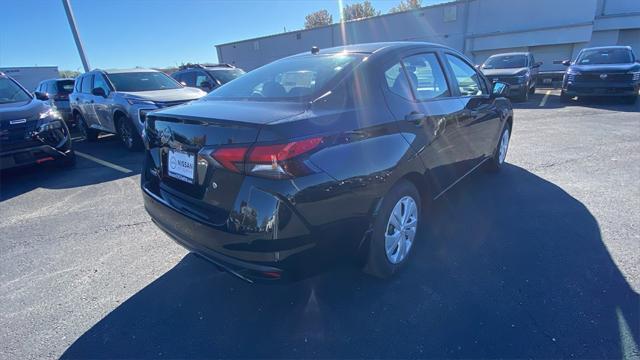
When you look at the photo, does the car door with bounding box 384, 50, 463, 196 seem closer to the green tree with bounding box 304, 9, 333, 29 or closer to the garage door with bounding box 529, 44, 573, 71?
the garage door with bounding box 529, 44, 573, 71

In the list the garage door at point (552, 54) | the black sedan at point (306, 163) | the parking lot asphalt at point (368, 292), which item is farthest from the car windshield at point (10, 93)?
the garage door at point (552, 54)

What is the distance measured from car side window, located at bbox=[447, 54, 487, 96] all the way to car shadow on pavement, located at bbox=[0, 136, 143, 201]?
5076mm

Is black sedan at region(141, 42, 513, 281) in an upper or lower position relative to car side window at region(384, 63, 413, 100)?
lower

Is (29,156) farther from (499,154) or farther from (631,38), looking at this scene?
(631,38)

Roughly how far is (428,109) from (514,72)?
37.5 feet

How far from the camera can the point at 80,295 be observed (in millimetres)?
2559

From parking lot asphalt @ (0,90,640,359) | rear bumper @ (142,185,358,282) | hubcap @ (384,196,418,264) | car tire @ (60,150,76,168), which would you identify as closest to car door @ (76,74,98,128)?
car tire @ (60,150,76,168)

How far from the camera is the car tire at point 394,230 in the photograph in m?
2.27

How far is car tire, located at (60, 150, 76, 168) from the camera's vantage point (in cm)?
583

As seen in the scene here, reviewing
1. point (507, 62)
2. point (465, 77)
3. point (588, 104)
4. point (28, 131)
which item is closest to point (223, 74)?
point (28, 131)

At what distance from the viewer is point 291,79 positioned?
259 centimetres

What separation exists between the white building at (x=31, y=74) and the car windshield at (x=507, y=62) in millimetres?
23507

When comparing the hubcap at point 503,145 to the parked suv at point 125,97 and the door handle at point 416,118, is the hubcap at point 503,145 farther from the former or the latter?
the parked suv at point 125,97

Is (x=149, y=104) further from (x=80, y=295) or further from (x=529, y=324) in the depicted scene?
(x=529, y=324)
